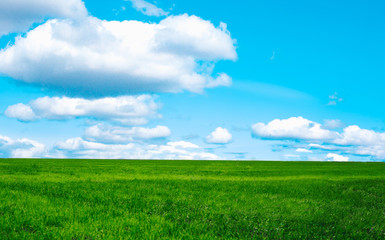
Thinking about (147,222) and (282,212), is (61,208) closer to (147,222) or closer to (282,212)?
(147,222)

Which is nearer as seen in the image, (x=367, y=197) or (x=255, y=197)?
(x=255, y=197)

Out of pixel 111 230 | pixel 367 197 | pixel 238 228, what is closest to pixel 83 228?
pixel 111 230

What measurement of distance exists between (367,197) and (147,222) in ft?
41.2

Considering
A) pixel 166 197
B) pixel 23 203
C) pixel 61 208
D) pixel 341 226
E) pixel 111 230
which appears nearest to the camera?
pixel 111 230

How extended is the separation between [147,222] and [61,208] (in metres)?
3.55

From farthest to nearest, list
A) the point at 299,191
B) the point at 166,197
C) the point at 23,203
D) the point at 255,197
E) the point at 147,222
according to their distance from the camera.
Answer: the point at 299,191 < the point at 255,197 < the point at 166,197 < the point at 23,203 < the point at 147,222

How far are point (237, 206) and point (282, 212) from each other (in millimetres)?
1689

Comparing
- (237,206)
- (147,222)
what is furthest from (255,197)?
(147,222)

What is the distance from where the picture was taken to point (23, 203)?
11.5 m

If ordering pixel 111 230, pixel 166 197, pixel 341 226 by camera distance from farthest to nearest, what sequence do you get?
pixel 166 197, pixel 341 226, pixel 111 230

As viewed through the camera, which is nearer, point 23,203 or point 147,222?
point 147,222

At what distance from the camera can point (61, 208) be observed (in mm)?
10820

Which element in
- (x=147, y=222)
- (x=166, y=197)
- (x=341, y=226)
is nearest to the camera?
(x=147, y=222)

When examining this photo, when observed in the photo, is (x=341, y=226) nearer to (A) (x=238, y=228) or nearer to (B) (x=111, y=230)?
(A) (x=238, y=228)
